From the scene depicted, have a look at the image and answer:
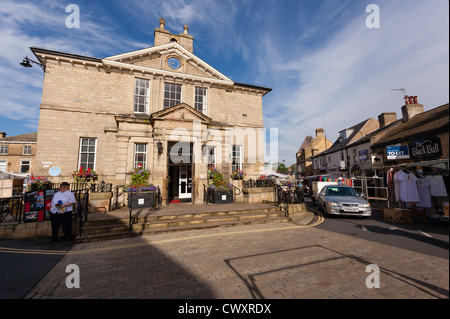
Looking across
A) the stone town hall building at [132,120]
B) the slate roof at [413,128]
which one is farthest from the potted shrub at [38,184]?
the slate roof at [413,128]

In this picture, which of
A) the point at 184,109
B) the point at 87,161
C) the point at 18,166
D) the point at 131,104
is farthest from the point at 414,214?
the point at 18,166

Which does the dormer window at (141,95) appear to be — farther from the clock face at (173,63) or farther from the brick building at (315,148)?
the brick building at (315,148)

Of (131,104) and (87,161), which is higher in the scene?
(131,104)

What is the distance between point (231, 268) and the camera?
15.2 feet

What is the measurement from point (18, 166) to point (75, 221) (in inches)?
1437

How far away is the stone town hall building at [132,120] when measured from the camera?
39.0 feet

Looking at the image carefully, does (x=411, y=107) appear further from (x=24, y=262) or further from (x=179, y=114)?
(x=24, y=262)

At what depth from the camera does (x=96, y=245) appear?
643cm

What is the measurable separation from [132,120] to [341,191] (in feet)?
42.1

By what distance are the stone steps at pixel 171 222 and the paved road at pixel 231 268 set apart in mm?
505

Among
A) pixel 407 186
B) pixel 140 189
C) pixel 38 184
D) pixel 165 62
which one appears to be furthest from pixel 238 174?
pixel 38 184
